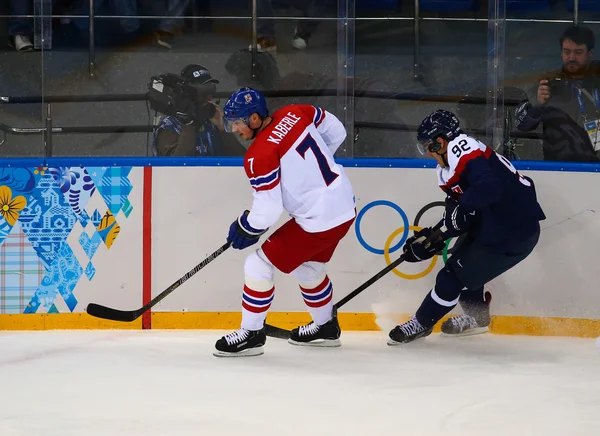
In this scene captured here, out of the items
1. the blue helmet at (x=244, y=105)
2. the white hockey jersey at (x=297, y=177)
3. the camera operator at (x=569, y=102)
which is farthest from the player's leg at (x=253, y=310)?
the camera operator at (x=569, y=102)

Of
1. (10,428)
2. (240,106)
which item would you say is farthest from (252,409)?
(240,106)

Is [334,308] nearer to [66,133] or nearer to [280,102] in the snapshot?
→ [280,102]

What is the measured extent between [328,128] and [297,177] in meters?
0.40

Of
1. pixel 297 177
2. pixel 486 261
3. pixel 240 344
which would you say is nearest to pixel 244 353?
pixel 240 344

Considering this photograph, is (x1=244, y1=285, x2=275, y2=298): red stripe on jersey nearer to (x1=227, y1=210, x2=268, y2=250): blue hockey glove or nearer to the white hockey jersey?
(x1=227, y1=210, x2=268, y2=250): blue hockey glove

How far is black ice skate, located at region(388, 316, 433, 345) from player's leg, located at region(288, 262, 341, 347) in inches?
10.2

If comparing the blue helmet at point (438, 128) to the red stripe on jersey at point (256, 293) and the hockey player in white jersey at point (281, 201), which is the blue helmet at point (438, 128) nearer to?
the hockey player in white jersey at point (281, 201)

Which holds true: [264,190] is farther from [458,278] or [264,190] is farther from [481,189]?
[458,278]

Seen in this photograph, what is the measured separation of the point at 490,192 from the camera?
405 centimetres

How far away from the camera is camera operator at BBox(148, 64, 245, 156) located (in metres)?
4.88

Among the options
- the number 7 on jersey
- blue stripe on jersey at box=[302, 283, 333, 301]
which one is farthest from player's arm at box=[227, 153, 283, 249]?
blue stripe on jersey at box=[302, 283, 333, 301]

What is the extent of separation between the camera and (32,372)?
12.0 ft

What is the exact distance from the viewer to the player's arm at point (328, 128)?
4.25 meters

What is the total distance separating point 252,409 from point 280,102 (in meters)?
2.22
